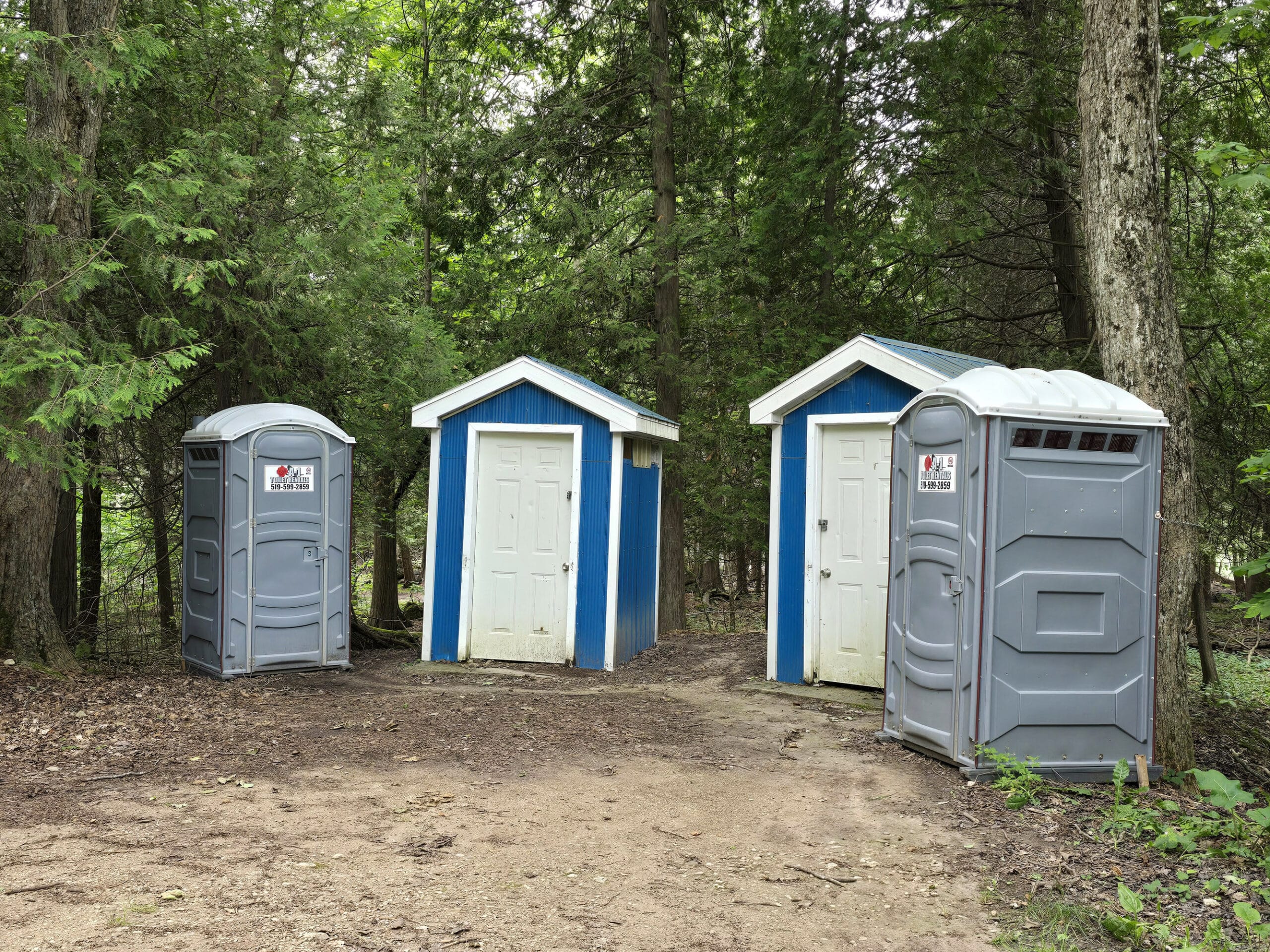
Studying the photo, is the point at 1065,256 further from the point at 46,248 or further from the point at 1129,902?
the point at 46,248

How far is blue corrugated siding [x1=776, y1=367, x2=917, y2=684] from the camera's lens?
26.0 feet

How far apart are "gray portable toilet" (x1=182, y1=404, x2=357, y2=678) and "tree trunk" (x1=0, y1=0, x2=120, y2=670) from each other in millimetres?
1103

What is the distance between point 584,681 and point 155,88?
21.4 ft

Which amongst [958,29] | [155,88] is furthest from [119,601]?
[958,29]

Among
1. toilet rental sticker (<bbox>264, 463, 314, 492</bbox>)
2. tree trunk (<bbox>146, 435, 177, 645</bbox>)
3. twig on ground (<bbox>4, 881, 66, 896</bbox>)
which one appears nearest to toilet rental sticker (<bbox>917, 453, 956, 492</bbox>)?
twig on ground (<bbox>4, 881, 66, 896</bbox>)

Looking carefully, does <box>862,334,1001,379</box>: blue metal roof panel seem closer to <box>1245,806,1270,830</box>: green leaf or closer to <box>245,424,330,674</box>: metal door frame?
<box>1245,806,1270,830</box>: green leaf

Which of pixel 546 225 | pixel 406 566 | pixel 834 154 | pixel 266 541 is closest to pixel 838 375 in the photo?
pixel 834 154

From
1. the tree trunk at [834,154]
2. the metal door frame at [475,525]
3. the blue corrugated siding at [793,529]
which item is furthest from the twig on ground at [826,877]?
the tree trunk at [834,154]

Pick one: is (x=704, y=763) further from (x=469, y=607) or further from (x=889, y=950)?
(x=469, y=607)

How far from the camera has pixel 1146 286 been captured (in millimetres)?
5887

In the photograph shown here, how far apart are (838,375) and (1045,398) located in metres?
2.58

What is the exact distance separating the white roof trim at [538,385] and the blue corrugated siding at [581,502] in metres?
0.09

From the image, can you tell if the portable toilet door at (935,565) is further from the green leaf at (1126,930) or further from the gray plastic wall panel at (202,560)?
the gray plastic wall panel at (202,560)

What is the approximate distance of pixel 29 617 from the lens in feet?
23.9
